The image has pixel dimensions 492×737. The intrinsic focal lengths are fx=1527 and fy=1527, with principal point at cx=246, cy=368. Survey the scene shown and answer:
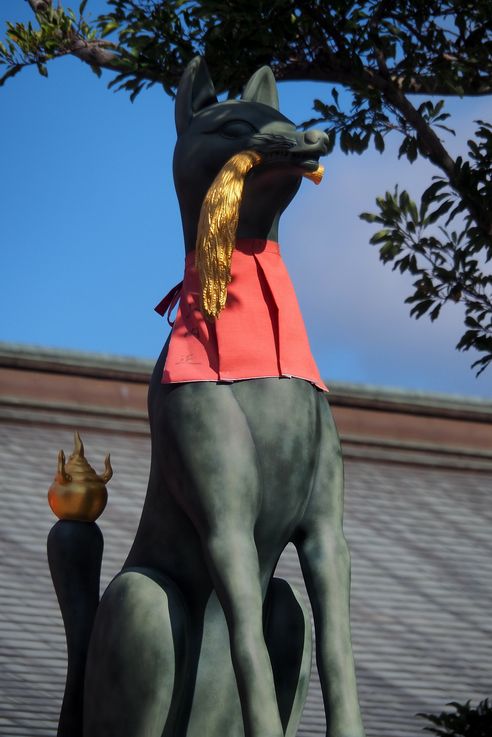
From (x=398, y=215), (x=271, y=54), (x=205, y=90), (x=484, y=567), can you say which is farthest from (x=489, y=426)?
(x=205, y=90)

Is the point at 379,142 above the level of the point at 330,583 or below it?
above

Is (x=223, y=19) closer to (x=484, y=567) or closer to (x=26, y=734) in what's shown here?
(x=26, y=734)

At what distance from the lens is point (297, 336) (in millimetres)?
4668

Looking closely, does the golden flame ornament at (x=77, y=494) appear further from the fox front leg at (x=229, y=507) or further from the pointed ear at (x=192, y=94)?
the pointed ear at (x=192, y=94)

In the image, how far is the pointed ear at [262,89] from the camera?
4938 mm

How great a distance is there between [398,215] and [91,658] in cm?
357

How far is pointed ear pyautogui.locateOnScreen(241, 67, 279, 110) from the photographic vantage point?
16.2 feet

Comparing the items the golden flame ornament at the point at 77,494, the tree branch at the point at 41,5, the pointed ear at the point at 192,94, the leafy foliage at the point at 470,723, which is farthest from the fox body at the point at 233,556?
the tree branch at the point at 41,5

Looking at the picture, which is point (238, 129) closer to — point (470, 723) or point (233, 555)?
point (233, 555)

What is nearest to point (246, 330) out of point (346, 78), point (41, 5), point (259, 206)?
point (259, 206)

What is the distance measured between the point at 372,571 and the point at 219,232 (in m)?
5.53

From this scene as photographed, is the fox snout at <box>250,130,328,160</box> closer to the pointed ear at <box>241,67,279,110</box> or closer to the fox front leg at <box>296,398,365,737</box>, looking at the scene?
the pointed ear at <box>241,67,279,110</box>

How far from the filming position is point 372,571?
31.8 feet

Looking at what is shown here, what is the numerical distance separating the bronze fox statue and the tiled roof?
2586 millimetres
